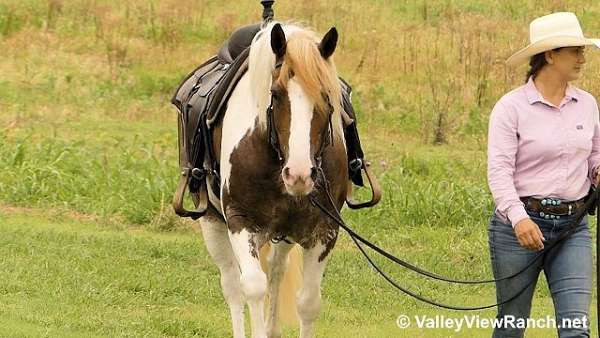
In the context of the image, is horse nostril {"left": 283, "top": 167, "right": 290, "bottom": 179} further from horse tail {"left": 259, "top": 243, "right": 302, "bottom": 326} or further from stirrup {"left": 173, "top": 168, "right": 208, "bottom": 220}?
horse tail {"left": 259, "top": 243, "right": 302, "bottom": 326}

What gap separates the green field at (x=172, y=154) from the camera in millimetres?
8734

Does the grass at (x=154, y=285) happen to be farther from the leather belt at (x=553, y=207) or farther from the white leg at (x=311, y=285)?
the leather belt at (x=553, y=207)

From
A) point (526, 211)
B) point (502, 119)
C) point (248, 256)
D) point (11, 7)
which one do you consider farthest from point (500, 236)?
point (11, 7)

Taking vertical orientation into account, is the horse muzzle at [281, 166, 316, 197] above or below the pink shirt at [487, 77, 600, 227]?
below

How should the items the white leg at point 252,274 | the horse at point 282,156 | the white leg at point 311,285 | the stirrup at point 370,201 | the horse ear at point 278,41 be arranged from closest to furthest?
the horse at point 282,156 → the horse ear at point 278,41 → the white leg at point 252,274 → the white leg at point 311,285 → the stirrup at point 370,201

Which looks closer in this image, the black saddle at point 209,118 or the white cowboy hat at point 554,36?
the white cowboy hat at point 554,36

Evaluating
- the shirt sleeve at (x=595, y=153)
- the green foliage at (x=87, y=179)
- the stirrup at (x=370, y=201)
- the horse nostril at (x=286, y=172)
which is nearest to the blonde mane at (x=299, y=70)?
the horse nostril at (x=286, y=172)

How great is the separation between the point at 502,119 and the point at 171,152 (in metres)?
9.18

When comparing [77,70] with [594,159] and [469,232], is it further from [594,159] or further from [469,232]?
[594,159]

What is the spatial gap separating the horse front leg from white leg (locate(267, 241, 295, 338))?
660 millimetres

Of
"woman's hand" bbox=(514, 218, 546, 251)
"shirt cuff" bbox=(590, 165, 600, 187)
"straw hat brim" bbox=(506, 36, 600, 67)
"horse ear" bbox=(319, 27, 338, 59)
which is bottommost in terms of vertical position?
"woman's hand" bbox=(514, 218, 546, 251)

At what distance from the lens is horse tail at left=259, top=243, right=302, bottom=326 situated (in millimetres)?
7594

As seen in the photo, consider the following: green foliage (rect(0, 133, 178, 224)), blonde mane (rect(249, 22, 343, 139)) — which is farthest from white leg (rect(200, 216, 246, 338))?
green foliage (rect(0, 133, 178, 224))

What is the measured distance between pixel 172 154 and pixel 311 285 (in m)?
7.73
